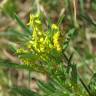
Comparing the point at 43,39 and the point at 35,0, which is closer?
the point at 43,39

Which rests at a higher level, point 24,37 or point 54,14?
point 54,14

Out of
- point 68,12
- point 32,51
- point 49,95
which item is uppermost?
point 68,12

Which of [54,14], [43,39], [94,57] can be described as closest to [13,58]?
[54,14]

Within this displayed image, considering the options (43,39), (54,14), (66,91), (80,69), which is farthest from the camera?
(54,14)

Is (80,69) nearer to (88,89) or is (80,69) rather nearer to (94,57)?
(94,57)

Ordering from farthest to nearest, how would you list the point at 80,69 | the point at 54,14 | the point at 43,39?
the point at 54,14 → the point at 80,69 → the point at 43,39

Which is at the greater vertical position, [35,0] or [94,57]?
[35,0]

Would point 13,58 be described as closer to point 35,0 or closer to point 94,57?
point 35,0

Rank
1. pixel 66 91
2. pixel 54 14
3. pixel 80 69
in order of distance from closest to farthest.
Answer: pixel 66 91 → pixel 80 69 → pixel 54 14

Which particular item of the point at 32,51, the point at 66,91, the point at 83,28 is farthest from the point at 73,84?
the point at 83,28
